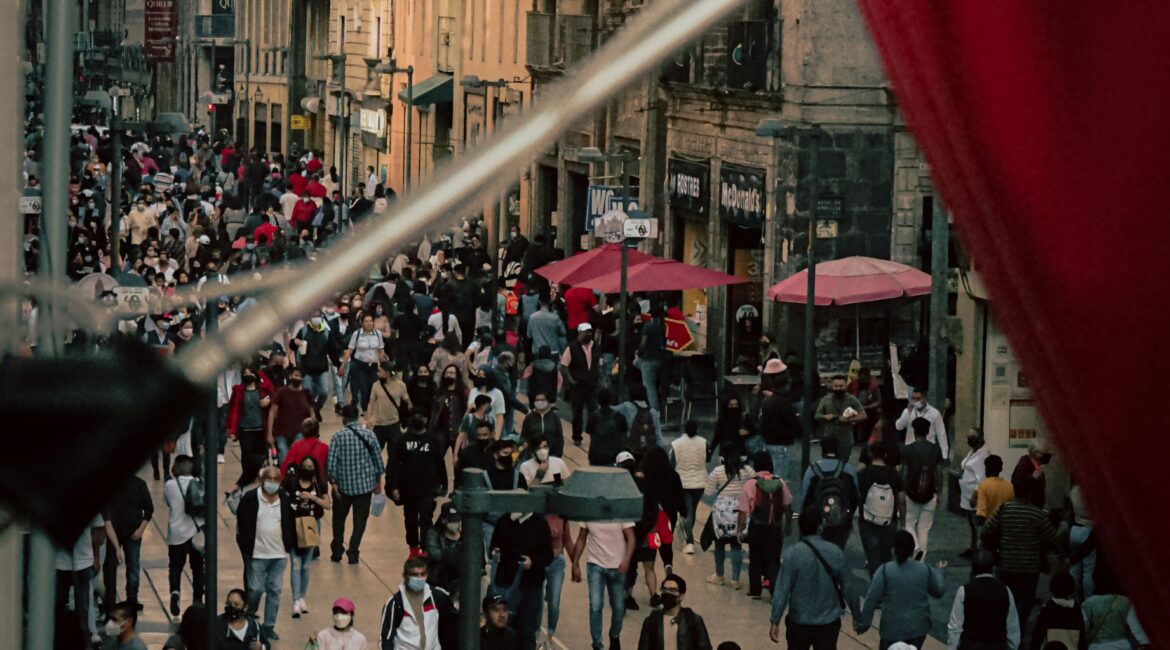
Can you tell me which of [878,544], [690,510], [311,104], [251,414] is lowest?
[690,510]

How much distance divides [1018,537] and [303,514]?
575 centimetres

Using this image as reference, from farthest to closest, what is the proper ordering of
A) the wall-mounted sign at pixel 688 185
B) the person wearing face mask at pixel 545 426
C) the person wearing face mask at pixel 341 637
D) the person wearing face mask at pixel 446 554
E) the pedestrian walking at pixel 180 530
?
the wall-mounted sign at pixel 688 185
the person wearing face mask at pixel 545 426
the pedestrian walking at pixel 180 530
the person wearing face mask at pixel 446 554
the person wearing face mask at pixel 341 637

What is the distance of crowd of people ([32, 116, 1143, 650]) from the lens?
1477cm

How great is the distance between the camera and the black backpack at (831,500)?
17.5 metres

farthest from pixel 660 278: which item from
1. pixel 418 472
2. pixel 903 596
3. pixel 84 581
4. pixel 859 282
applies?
pixel 903 596

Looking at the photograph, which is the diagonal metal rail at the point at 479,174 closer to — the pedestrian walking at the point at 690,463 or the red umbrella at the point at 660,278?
the pedestrian walking at the point at 690,463

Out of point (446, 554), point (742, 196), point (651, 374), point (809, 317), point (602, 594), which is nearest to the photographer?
point (446, 554)

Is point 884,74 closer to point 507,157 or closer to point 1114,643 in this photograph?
point 507,157

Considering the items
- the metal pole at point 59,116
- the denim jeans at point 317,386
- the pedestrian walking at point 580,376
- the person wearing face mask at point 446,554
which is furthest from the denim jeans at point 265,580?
the pedestrian walking at point 580,376

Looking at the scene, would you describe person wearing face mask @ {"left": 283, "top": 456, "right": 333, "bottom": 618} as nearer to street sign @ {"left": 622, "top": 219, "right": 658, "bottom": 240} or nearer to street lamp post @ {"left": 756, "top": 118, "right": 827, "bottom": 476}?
street lamp post @ {"left": 756, "top": 118, "right": 827, "bottom": 476}

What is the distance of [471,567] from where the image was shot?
10.5 metres

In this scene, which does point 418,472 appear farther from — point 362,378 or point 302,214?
point 302,214

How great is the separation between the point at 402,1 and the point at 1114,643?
157 ft

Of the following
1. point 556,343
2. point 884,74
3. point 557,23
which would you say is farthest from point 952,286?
point 884,74
